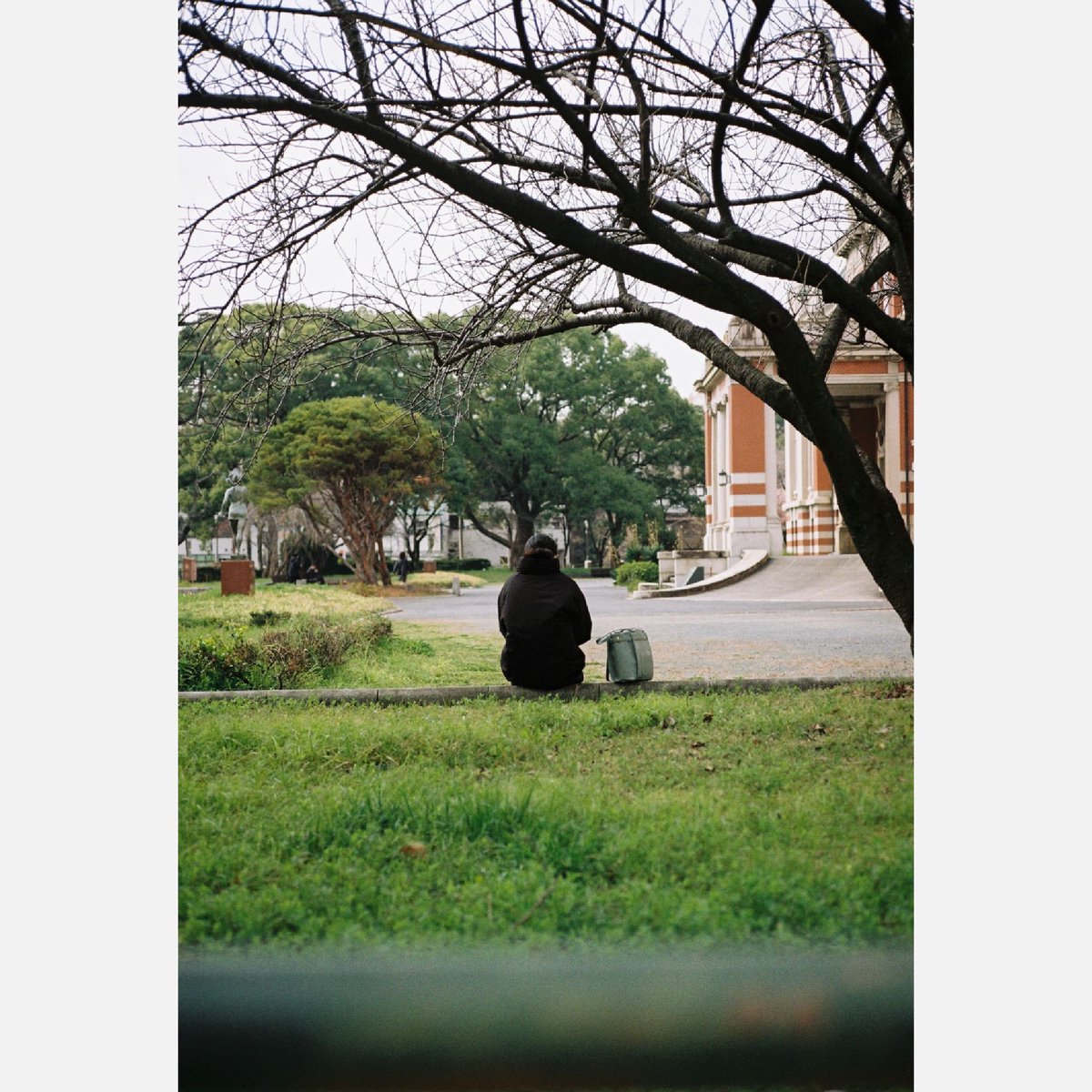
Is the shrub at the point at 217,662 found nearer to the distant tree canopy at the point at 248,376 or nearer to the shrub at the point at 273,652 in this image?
the shrub at the point at 273,652

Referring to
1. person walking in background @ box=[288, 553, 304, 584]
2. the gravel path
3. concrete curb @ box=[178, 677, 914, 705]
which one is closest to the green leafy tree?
person walking in background @ box=[288, 553, 304, 584]

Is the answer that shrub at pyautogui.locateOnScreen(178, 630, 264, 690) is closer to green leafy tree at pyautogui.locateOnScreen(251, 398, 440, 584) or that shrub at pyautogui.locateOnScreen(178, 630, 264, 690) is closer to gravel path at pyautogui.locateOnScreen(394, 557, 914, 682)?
green leafy tree at pyautogui.locateOnScreen(251, 398, 440, 584)

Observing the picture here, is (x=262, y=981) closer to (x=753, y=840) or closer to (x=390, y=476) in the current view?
(x=753, y=840)

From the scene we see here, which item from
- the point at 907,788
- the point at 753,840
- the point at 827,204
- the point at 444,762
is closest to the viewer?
the point at 753,840

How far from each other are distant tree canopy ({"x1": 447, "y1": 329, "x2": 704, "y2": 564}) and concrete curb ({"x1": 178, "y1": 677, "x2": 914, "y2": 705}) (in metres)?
0.72

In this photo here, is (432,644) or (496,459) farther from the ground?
(496,459)

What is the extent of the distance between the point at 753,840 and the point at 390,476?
2.60 meters

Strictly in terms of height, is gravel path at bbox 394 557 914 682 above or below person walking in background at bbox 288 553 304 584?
below

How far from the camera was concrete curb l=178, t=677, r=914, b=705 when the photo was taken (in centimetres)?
457

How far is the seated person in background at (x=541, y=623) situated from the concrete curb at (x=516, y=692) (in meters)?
0.06

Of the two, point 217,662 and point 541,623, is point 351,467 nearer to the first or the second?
point 217,662

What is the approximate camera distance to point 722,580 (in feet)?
17.0

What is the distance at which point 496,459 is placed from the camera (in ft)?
15.6

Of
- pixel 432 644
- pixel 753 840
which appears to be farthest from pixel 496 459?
pixel 753 840
